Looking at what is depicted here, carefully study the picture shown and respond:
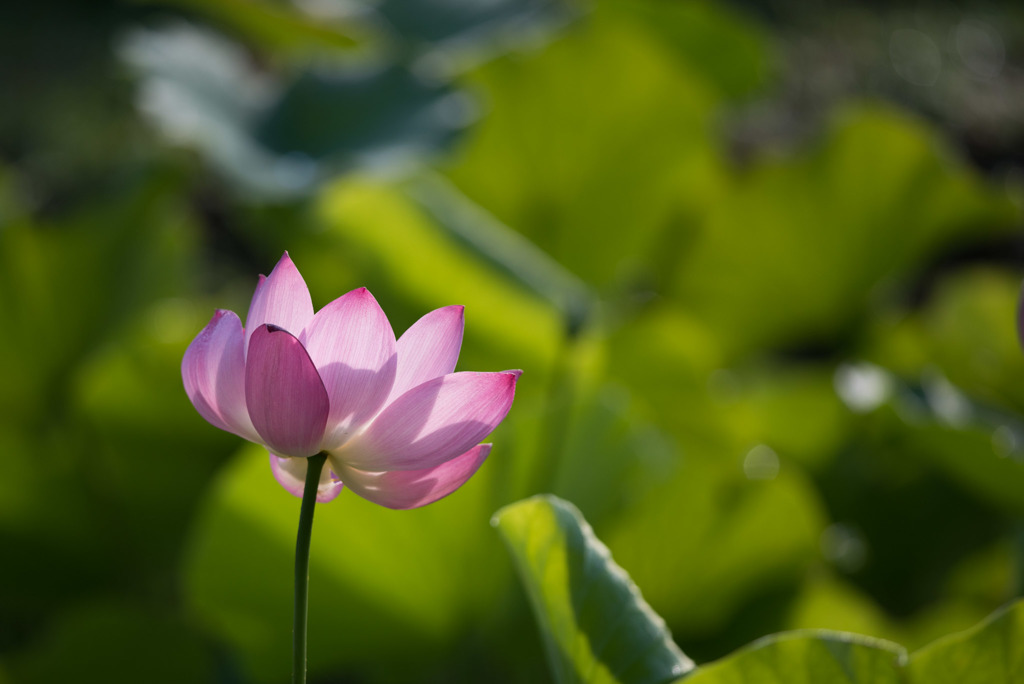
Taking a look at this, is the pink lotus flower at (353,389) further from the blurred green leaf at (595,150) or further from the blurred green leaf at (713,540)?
the blurred green leaf at (595,150)

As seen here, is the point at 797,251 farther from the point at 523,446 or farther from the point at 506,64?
the point at 523,446

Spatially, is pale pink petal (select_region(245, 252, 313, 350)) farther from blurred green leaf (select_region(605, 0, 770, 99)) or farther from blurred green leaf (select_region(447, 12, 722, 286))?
blurred green leaf (select_region(605, 0, 770, 99))

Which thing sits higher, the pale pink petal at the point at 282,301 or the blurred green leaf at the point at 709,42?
the pale pink petal at the point at 282,301

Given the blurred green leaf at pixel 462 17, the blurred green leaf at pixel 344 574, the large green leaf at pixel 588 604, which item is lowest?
the blurred green leaf at pixel 344 574

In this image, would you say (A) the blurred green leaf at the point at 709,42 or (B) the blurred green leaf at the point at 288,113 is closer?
(B) the blurred green leaf at the point at 288,113

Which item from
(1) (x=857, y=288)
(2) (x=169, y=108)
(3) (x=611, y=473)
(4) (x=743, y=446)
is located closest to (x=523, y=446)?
(3) (x=611, y=473)

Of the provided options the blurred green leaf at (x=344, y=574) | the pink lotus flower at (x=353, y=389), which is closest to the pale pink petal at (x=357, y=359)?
the pink lotus flower at (x=353, y=389)

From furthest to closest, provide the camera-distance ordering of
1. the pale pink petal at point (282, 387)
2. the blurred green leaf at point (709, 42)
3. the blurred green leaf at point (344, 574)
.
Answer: the blurred green leaf at point (709, 42)
the blurred green leaf at point (344, 574)
the pale pink petal at point (282, 387)
